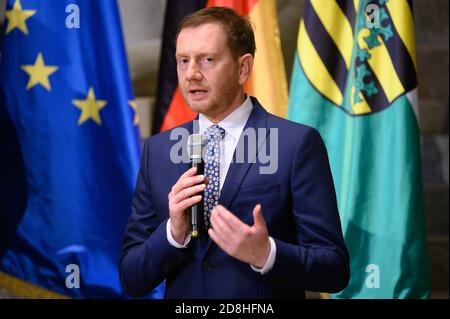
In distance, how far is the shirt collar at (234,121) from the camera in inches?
59.6

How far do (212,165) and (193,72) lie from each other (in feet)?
0.65

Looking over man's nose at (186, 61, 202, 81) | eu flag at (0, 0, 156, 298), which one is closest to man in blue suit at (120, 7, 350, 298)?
man's nose at (186, 61, 202, 81)

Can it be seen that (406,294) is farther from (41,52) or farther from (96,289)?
(41,52)

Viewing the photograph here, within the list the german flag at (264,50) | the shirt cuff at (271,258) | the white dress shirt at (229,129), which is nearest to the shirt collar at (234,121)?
the white dress shirt at (229,129)

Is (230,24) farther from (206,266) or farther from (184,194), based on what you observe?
(206,266)

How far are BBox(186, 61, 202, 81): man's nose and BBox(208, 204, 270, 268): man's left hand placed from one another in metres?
0.29

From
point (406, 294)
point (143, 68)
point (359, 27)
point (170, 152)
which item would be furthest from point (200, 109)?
point (143, 68)

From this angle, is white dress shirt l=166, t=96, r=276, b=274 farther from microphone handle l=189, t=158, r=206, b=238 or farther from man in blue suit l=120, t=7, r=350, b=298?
microphone handle l=189, t=158, r=206, b=238

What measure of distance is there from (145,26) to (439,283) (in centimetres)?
243

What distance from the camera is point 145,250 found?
4.82 feet

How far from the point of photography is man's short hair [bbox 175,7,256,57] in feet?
4.76

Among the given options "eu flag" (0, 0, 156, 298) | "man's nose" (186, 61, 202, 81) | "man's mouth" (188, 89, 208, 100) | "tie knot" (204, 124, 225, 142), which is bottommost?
"eu flag" (0, 0, 156, 298)

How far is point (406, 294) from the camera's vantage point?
2826 millimetres

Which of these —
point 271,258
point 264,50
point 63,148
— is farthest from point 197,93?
point 63,148
